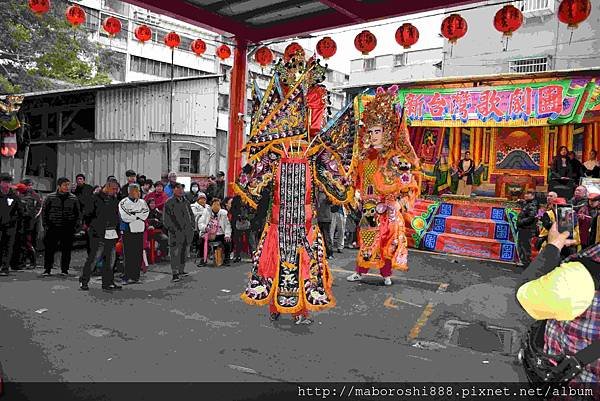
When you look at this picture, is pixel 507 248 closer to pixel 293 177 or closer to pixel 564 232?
pixel 293 177

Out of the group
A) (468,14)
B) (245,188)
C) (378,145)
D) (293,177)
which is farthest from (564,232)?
(468,14)

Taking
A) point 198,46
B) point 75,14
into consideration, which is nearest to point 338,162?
point 75,14

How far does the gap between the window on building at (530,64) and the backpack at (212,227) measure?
40.8 ft

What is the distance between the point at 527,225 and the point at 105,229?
24.7ft

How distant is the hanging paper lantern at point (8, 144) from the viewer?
1087 cm

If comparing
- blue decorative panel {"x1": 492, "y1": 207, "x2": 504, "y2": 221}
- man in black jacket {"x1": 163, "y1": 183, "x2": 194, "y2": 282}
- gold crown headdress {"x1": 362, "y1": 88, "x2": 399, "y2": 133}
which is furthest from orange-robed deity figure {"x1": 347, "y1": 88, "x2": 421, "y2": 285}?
blue decorative panel {"x1": 492, "y1": 207, "x2": 504, "y2": 221}

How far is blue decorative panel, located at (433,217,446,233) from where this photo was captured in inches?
494

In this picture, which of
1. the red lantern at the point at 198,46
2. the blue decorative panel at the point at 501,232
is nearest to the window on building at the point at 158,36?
the red lantern at the point at 198,46

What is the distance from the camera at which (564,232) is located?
228cm

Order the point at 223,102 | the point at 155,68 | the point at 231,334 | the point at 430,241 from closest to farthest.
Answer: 1. the point at 231,334
2. the point at 430,241
3. the point at 223,102
4. the point at 155,68

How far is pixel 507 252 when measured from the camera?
11438 mm

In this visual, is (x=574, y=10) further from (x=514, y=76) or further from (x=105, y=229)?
(x=105, y=229)

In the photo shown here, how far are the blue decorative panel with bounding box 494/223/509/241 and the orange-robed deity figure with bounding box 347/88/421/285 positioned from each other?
14.2 ft

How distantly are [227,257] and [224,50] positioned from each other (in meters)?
5.68
